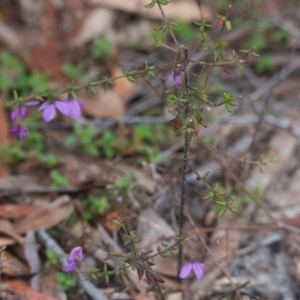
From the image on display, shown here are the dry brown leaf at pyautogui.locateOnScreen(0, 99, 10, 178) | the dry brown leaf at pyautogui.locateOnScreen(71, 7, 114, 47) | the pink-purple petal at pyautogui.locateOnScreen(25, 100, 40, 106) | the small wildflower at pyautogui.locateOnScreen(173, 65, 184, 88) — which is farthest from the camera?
the dry brown leaf at pyautogui.locateOnScreen(71, 7, 114, 47)

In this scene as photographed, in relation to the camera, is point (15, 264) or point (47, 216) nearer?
point (15, 264)

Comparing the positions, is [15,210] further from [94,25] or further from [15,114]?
[94,25]

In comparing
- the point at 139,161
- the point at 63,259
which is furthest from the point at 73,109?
the point at 139,161

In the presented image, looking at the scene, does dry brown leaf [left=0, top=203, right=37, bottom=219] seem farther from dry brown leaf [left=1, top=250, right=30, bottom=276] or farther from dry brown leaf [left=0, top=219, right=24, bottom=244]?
dry brown leaf [left=1, top=250, right=30, bottom=276]

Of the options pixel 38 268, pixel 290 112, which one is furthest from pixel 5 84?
pixel 290 112

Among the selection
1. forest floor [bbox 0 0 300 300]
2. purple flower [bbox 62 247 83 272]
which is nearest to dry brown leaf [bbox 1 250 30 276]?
forest floor [bbox 0 0 300 300]
